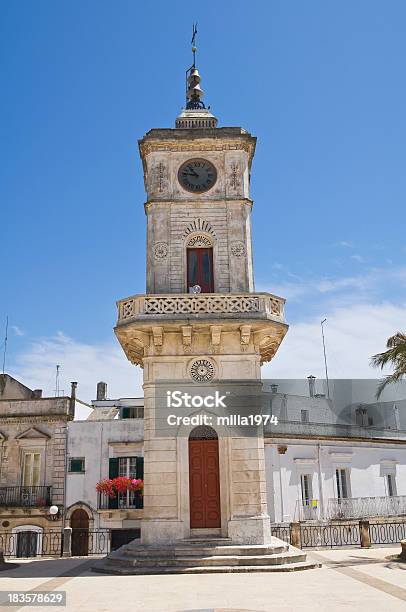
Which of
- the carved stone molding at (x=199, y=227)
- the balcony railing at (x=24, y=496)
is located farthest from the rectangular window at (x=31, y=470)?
the carved stone molding at (x=199, y=227)

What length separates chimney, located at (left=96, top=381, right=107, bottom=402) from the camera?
4044 centimetres

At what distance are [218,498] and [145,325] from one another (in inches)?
220

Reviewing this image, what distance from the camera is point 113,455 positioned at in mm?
29656

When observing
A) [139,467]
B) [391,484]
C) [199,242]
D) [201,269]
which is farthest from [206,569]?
[391,484]

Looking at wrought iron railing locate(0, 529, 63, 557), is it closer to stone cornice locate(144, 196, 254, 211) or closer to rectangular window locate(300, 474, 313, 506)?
rectangular window locate(300, 474, 313, 506)

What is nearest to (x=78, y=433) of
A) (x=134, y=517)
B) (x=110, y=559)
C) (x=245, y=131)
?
(x=134, y=517)

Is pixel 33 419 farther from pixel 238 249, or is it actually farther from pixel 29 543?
pixel 238 249

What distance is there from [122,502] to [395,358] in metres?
15.9

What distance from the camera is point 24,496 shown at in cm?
2914

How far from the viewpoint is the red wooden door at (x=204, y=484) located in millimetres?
17094

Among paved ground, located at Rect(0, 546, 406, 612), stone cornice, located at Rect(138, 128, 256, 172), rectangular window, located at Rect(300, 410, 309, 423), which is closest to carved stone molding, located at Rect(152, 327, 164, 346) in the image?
paved ground, located at Rect(0, 546, 406, 612)

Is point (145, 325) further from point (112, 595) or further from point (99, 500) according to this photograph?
point (99, 500)

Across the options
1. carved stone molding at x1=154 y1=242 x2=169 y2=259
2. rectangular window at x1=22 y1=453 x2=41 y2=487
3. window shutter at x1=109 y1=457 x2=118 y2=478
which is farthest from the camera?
rectangular window at x1=22 y1=453 x2=41 y2=487

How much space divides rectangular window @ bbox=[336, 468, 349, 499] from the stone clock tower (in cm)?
1376
